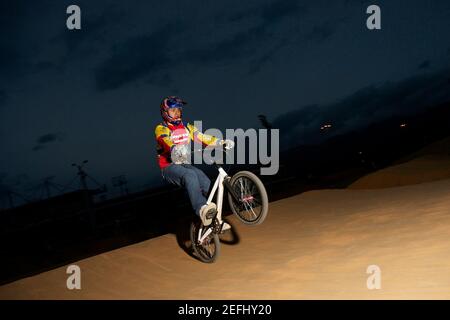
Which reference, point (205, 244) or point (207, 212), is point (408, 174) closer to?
point (205, 244)

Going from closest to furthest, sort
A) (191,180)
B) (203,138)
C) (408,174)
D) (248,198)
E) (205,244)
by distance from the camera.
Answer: (248,198), (191,180), (203,138), (205,244), (408,174)

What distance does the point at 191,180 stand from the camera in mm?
5508

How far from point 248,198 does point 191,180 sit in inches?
34.2

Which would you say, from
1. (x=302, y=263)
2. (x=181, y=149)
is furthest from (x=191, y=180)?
(x=302, y=263)

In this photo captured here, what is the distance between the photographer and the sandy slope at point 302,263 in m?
4.02

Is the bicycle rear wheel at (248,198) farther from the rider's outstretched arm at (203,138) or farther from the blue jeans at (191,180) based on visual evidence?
the rider's outstretched arm at (203,138)

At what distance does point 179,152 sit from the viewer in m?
5.59

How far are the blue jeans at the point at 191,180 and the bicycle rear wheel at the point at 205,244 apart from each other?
1.78 feet

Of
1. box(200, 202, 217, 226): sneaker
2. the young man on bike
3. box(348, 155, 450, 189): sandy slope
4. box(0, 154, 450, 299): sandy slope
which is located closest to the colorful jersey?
the young man on bike
